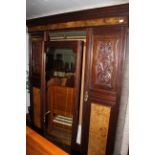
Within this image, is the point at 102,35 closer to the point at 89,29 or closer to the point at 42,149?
the point at 89,29

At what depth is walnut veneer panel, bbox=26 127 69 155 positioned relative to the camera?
37.5 inches

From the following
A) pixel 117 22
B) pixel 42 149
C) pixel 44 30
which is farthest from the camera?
pixel 44 30

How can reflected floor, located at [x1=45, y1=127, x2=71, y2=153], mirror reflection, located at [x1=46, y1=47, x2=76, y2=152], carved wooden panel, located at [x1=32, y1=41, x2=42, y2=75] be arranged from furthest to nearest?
carved wooden panel, located at [x1=32, y1=41, x2=42, y2=75]
reflected floor, located at [x1=45, y1=127, x2=71, y2=153]
mirror reflection, located at [x1=46, y1=47, x2=76, y2=152]

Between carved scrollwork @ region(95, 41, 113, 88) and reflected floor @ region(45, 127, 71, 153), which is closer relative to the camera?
carved scrollwork @ region(95, 41, 113, 88)

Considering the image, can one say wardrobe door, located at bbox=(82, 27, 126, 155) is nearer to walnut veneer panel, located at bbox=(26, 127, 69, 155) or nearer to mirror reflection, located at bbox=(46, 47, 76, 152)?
mirror reflection, located at bbox=(46, 47, 76, 152)

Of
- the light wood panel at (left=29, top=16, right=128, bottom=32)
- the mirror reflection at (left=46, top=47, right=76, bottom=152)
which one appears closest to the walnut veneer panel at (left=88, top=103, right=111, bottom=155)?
the mirror reflection at (left=46, top=47, right=76, bottom=152)

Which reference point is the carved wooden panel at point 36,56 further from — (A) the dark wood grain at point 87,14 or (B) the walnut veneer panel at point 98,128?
(B) the walnut veneer panel at point 98,128

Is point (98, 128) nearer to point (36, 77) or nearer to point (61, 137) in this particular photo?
point (61, 137)

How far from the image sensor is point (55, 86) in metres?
2.54

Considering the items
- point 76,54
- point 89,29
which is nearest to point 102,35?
point 89,29

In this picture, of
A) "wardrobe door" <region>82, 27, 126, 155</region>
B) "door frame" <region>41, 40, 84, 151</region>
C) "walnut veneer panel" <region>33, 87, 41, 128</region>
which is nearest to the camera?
"wardrobe door" <region>82, 27, 126, 155</region>

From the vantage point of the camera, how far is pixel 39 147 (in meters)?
1.00

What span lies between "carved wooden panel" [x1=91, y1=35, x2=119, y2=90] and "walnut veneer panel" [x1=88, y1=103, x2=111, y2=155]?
0.99 ft
